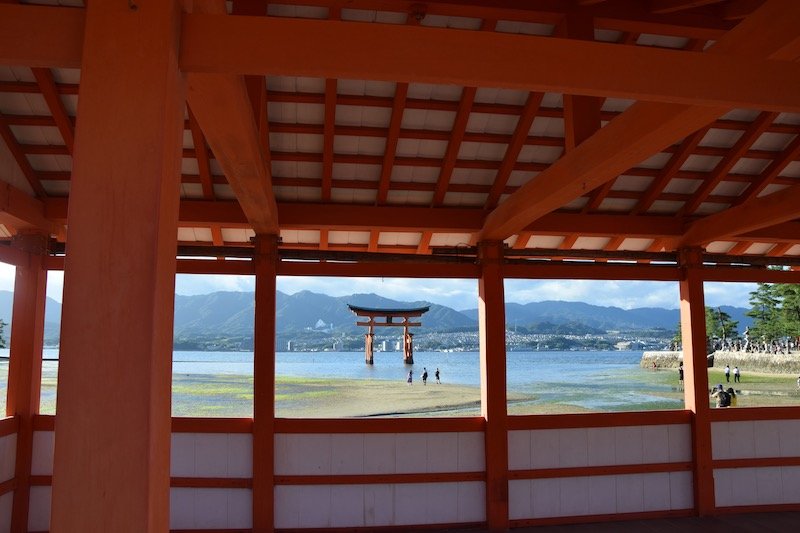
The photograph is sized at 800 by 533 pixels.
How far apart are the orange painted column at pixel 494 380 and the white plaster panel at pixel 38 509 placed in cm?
507

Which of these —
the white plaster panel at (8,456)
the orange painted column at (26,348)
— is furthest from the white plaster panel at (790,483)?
the white plaster panel at (8,456)

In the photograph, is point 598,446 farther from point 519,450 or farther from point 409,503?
point 409,503

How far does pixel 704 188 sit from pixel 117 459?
25.3 feet

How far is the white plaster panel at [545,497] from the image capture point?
7.51 meters

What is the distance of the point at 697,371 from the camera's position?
8117mm

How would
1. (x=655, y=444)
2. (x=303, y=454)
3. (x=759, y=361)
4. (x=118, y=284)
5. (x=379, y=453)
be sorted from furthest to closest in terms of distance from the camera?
(x=759, y=361) < (x=655, y=444) < (x=379, y=453) < (x=303, y=454) < (x=118, y=284)

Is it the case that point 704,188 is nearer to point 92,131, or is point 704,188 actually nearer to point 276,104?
point 276,104

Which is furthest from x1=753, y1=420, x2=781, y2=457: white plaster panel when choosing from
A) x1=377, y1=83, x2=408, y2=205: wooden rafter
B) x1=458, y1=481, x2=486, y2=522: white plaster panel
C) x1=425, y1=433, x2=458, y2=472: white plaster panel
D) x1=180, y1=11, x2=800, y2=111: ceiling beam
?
x1=180, y1=11, x2=800, y2=111: ceiling beam

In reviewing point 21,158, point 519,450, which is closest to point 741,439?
point 519,450

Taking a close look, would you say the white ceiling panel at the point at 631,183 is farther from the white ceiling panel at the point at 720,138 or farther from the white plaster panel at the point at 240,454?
the white plaster panel at the point at 240,454

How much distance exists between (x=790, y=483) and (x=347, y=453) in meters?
5.89

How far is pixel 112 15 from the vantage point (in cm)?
261

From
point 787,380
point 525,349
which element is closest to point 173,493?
point 787,380

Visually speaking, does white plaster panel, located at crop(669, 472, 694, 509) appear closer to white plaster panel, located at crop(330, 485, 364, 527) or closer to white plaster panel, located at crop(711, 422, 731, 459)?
white plaster panel, located at crop(711, 422, 731, 459)
